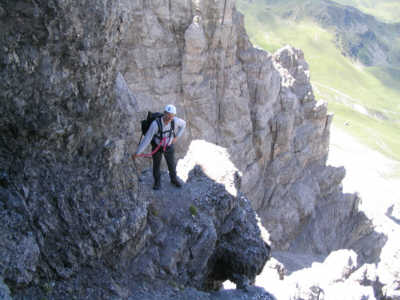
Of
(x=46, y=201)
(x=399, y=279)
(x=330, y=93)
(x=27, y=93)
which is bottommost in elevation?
(x=330, y=93)

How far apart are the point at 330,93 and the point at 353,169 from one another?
80.6 meters

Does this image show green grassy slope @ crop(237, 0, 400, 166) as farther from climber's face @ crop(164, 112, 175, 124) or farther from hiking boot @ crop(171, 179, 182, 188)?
climber's face @ crop(164, 112, 175, 124)

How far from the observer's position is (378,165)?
3113 inches

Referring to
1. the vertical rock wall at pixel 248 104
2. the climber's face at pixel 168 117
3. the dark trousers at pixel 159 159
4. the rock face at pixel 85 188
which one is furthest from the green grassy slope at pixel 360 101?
the climber's face at pixel 168 117

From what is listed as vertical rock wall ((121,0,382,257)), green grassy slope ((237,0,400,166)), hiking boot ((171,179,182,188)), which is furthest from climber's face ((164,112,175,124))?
green grassy slope ((237,0,400,166))

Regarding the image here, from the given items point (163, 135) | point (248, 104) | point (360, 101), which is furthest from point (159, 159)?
point (360, 101)

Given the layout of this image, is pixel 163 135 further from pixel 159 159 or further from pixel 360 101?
pixel 360 101

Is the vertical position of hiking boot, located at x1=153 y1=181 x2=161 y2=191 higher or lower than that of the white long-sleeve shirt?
lower

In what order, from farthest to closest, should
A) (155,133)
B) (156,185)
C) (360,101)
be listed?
(360,101), (156,185), (155,133)

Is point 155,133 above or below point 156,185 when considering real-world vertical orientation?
above

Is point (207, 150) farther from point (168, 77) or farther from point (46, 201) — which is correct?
point (168, 77)

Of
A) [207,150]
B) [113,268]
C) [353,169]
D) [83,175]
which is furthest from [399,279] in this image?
[353,169]

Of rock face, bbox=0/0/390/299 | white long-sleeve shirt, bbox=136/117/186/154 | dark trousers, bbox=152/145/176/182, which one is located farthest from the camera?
dark trousers, bbox=152/145/176/182

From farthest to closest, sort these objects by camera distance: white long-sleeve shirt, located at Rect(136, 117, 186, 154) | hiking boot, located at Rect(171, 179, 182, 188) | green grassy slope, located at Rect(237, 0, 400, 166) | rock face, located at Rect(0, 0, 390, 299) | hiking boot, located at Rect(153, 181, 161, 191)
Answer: green grassy slope, located at Rect(237, 0, 400, 166), hiking boot, located at Rect(171, 179, 182, 188), hiking boot, located at Rect(153, 181, 161, 191), white long-sleeve shirt, located at Rect(136, 117, 186, 154), rock face, located at Rect(0, 0, 390, 299)
